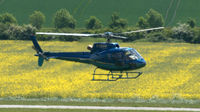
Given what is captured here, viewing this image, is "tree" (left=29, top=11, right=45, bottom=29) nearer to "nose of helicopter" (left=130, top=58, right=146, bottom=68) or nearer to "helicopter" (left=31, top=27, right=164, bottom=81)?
"helicopter" (left=31, top=27, right=164, bottom=81)

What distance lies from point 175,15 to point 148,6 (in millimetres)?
11915

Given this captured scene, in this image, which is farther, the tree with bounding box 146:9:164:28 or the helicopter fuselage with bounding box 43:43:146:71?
the tree with bounding box 146:9:164:28

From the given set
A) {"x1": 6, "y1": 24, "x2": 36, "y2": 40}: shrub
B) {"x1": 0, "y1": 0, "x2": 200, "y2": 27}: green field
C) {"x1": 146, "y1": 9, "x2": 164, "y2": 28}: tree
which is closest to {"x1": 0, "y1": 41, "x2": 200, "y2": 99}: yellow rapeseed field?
{"x1": 6, "y1": 24, "x2": 36, "y2": 40}: shrub

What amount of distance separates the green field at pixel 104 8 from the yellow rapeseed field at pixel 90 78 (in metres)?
56.8

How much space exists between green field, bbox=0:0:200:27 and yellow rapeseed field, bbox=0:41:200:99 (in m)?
56.8

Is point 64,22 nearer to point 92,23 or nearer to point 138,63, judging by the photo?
point 92,23

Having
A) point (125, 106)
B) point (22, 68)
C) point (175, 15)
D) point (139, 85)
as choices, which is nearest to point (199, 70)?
point (139, 85)

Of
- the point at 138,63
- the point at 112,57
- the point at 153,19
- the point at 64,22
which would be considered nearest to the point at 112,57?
the point at 112,57

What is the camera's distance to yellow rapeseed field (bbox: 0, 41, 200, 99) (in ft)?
211

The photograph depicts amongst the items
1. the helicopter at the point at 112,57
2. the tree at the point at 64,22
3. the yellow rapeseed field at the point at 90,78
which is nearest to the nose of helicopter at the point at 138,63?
the helicopter at the point at 112,57

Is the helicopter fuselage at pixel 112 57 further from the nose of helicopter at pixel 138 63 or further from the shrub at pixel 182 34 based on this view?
the shrub at pixel 182 34

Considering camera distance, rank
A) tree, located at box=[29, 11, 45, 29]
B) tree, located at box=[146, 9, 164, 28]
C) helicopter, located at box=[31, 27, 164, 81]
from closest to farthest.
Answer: helicopter, located at box=[31, 27, 164, 81] → tree, located at box=[29, 11, 45, 29] → tree, located at box=[146, 9, 164, 28]

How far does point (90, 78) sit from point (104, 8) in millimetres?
86008

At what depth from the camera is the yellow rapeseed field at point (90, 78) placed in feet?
211
